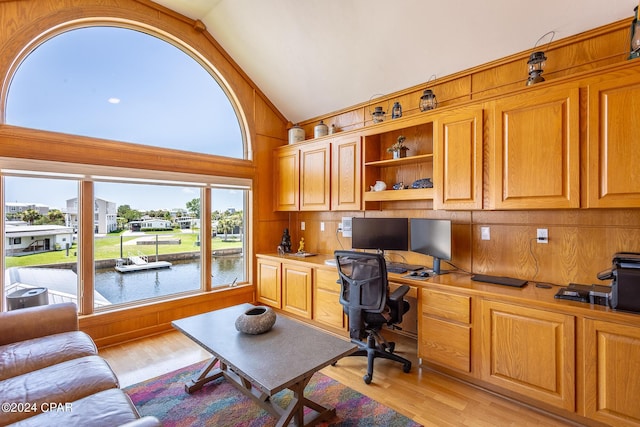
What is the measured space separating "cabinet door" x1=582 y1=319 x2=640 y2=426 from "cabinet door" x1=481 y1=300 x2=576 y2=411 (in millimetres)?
82

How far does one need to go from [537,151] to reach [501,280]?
3.47ft

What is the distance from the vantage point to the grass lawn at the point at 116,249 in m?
2.85

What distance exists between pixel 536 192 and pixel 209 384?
2970 millimetres

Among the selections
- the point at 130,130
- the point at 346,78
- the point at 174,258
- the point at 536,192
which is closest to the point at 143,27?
the point at 130,130

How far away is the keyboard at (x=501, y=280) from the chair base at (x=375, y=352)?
95 centimetres

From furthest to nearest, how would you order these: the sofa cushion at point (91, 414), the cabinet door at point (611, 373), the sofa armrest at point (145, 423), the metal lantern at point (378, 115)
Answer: the metal lantern at point (378, 115), the cabinet door at point (611, 373), the sofa cushion at point (91, 414), the sofa armrest at point (145, 423)

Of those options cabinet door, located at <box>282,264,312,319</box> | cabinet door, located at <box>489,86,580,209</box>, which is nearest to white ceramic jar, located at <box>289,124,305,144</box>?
cabinet door, located at <box>282,264,312,319</box>

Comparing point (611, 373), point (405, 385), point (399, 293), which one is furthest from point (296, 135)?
point (611, 373)

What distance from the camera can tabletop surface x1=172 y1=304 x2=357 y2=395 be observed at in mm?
1579

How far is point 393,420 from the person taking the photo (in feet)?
6.57

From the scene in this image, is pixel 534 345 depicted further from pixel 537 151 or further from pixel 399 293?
pixel 537 151

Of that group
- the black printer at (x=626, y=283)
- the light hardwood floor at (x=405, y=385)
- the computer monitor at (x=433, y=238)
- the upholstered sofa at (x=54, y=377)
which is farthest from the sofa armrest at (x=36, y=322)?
the black printer at (x=626, y=283)

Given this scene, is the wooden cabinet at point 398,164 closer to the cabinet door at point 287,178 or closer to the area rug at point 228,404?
the cabinet door at point 287,178

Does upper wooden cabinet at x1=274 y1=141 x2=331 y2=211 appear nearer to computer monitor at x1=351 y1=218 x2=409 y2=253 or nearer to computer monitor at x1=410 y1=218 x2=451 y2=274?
computer monitor at x1=351 y1=218 x2=409 y2=253
